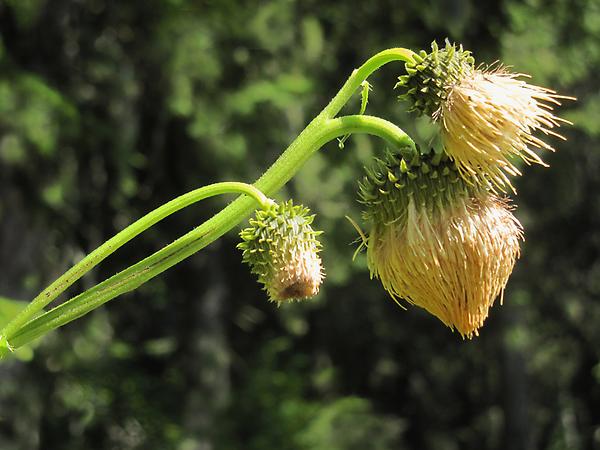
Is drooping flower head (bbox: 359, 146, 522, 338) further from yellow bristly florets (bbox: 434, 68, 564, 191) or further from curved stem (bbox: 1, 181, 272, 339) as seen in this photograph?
curved stem (bbox: 1, 181, 272, 339)

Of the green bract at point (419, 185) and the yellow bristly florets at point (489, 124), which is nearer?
the yellow bristly florets at point (489, 124)

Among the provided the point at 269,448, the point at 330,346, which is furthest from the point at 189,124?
the point at 330,346

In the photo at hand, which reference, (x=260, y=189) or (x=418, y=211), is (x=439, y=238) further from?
(x=260, y=189)

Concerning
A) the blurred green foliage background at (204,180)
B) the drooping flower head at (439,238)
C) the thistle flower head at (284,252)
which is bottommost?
the drooping flower head at (439,238)

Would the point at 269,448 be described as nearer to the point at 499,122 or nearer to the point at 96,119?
the point at 96,119

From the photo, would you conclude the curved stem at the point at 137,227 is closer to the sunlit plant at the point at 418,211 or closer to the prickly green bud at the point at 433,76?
the sunlit plant at the point at 418,211

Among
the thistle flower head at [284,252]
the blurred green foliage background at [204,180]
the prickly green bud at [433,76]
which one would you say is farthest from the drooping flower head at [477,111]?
the blurred green foliage background at [204,180]

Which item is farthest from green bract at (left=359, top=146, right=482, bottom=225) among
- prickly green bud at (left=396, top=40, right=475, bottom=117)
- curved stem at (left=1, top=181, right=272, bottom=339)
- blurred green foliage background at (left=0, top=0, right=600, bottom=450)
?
blurred green foliage background at (left=0, top=0, right=600, bottom=450)
